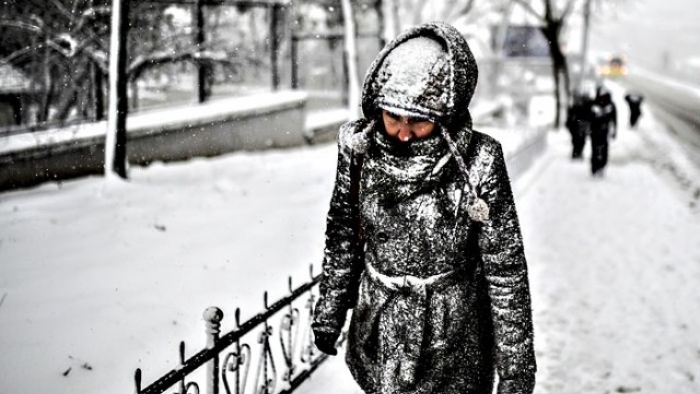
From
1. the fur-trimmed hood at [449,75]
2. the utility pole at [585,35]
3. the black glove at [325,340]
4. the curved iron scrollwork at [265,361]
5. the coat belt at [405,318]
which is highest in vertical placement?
the utility pole at [585,35]

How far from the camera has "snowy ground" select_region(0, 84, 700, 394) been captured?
4449mm

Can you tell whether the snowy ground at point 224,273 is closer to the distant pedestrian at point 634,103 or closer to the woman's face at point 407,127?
the woman's face at point 407,127

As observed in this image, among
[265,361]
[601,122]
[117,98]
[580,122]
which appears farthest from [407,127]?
[580,122]

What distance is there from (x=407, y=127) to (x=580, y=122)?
13.5 metres

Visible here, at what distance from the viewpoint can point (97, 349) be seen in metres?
4.32

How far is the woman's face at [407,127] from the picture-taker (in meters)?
2.21

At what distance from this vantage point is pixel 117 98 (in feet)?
27.4

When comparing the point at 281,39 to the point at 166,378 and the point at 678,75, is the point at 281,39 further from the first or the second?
the point at 678,75

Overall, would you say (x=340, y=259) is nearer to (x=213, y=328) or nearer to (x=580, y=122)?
(x=213, y=328)

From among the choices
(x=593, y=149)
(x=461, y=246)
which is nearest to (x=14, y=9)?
(x=461, y=246)

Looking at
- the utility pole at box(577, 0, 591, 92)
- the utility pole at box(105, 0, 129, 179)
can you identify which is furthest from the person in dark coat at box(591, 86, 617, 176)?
the utility pole at box(577, 0, 591, 92)

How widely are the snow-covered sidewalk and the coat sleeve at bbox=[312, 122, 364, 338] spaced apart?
1811 millimetres

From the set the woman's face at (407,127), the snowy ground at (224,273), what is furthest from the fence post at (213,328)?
the woman's face at (407,127)

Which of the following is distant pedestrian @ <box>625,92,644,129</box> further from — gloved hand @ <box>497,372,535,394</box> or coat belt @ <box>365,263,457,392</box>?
coat belt @ <box>365,263,457,392</box>
